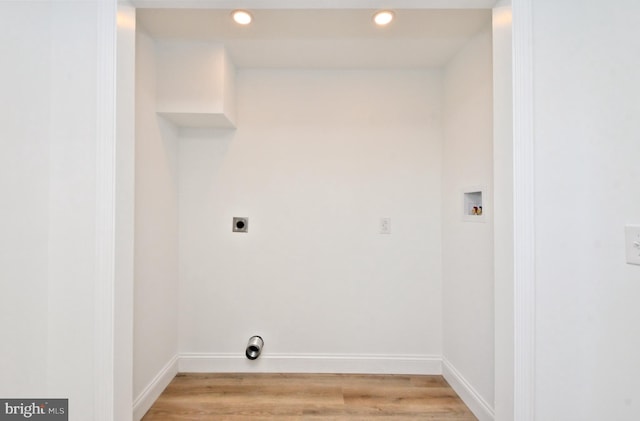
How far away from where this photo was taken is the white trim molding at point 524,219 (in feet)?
3.69

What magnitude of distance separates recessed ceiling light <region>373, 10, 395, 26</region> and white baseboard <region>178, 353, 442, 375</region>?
2.29 metres

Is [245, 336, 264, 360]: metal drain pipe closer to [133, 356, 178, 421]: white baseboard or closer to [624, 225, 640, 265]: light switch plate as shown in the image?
[133, 356, 178, 421]: white baseboard

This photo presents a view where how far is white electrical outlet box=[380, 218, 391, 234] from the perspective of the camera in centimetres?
229

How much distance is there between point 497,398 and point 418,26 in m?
1.97

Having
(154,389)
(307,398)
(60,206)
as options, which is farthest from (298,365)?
(60,206)

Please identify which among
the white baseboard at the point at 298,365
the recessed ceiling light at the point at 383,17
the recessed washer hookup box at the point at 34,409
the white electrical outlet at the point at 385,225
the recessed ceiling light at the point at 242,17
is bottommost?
the white baseboard at the point at 298,365

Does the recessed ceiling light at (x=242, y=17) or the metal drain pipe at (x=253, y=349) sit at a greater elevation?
the recessed ceiling light at (x=242, y=17)

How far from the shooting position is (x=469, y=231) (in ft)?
6.21

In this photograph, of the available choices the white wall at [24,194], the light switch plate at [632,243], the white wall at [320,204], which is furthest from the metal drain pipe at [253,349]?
the light switch plate at [632,243]

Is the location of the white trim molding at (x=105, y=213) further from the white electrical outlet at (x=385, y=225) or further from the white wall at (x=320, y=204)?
the white electrical outlet at (x=385, y=225)

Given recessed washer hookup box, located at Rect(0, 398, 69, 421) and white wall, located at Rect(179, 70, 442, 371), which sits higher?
white wall, located at Rect(179, 70, 442, 371)

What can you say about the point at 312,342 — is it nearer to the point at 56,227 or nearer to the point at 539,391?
the point at 539,391

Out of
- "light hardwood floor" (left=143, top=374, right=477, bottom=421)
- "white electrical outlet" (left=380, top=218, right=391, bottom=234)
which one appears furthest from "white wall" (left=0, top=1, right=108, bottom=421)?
"white electrical outlet" (left=380, top=218, right=391, bottom=234)

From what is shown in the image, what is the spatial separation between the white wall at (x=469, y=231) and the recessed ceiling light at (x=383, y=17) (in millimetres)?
Answer: 593
